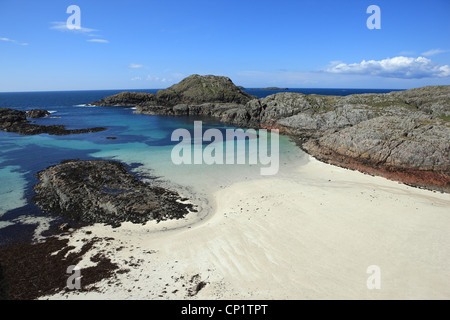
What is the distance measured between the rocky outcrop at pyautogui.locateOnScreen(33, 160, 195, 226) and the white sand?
163cm

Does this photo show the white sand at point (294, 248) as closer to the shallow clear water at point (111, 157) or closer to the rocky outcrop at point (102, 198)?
the rocky outcrop at point (102, 198)

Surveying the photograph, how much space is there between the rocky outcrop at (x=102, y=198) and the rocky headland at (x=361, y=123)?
2281cm

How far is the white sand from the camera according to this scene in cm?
1134

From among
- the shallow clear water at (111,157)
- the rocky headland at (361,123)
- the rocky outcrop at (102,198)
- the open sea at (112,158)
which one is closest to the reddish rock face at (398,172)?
the rocky headland at (361,123)

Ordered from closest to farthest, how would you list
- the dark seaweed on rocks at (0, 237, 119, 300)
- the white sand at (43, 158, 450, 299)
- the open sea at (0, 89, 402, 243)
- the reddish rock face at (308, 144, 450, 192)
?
1. the white sand at (43, 158, 450, 299)
2. the dark seaweed on rocks at (0, 237, 119, 300)
3. the open sea at (0, 89, 402, 243)
4. the reddish rock face at (308, 144, 450, 192)

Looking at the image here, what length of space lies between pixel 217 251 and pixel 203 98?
276ft

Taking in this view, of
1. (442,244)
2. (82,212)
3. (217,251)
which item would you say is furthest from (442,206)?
(82,212)

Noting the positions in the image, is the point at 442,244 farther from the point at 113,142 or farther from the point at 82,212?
the point at 113,142

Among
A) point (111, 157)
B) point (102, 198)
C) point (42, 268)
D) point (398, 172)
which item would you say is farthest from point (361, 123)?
point (42, 268)

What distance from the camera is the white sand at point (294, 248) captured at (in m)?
11.3

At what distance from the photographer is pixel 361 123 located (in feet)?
119

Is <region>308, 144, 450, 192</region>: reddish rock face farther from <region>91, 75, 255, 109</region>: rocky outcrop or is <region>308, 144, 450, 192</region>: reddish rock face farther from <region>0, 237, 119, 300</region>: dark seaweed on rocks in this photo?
<region>91, 75, 255, 109</region>: rocky outcrop

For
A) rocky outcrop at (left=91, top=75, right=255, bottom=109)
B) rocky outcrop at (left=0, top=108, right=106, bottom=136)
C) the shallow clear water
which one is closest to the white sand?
the shallow clear water

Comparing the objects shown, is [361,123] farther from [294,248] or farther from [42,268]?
[42,268]
